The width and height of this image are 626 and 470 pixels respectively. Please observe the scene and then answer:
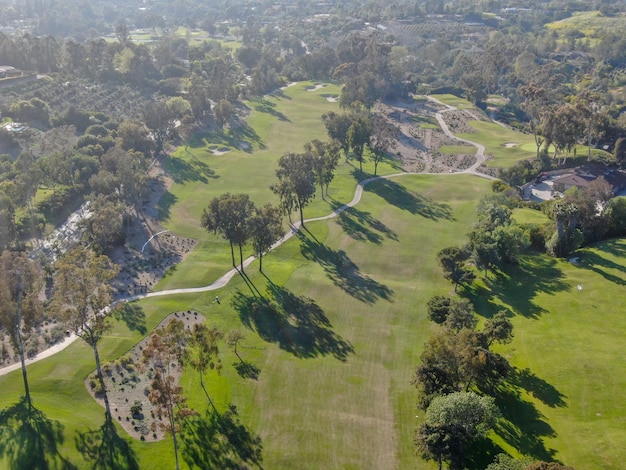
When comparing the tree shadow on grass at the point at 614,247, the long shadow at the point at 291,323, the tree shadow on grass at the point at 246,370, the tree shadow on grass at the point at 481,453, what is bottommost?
the long shadow at the point at 291,323

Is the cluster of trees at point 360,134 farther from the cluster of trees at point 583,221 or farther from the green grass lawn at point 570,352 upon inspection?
the green grass lawn at point 570,352

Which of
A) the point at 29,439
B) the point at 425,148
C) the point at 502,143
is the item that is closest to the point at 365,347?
the point at 29,439

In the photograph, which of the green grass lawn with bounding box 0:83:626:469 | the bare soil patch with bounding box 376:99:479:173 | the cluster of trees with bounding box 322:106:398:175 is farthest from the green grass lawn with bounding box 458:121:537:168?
the green grass lawn with bounding box 0:83:626:469

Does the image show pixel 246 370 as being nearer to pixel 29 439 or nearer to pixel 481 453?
pixel 29 439

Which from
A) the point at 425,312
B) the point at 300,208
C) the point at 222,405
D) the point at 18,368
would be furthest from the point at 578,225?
the point at 18,368

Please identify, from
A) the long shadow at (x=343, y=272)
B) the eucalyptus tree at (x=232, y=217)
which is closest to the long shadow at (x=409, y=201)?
the long shadow at (x=343, y=272)

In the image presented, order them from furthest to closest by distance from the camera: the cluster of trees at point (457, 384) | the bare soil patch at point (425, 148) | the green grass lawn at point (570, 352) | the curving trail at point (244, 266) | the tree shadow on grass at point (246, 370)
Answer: the bare soil patch at point (425, 148) → the curving trail at point (244, 266) → the tree shadow on grass at point (246, 370) → the green grass lawn at point (570, 352) → the cluster of trees at point (457, 384)

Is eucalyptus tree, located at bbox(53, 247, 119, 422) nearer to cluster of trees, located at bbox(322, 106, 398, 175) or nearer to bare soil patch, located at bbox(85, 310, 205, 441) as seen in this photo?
bare soil patch, located at bbox(85, 310, 205, 441)
